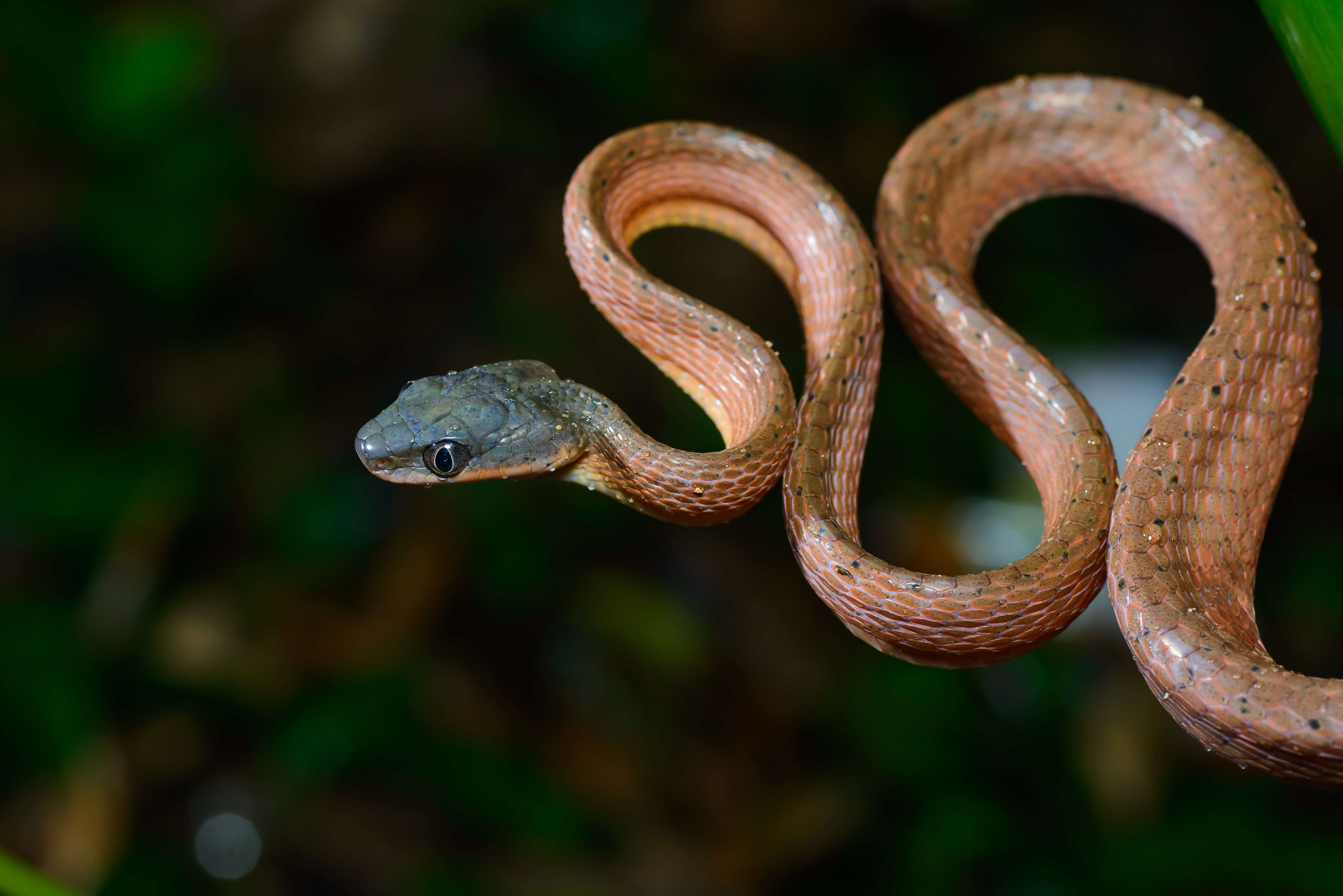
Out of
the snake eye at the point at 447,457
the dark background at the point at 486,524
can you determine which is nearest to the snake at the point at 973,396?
the snake eye at the point at 447,457

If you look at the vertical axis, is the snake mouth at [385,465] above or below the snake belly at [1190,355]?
below

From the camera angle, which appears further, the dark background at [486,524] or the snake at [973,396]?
the dark background at [486,524]

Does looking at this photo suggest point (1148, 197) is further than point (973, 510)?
No

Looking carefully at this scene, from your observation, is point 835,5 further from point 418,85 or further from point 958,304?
point 958,304

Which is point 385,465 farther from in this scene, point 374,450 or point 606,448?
point 606,448

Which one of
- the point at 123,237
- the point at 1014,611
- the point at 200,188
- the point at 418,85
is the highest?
the point at 1014,611

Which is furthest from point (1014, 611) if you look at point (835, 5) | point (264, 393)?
point (835, 5)

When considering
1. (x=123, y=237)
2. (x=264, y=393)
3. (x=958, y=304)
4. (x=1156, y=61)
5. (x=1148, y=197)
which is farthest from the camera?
(x=1156, y=61)

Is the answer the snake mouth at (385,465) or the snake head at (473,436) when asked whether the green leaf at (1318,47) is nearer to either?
the snake head at (473,436)
